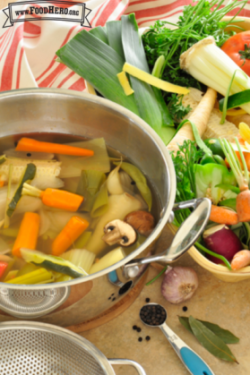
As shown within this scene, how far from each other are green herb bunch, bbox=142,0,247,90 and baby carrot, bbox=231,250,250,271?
0.66 metres

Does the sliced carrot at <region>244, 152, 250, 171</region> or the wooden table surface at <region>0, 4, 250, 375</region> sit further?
the sliced carrot at <region>244, 152, 250, 171</region>

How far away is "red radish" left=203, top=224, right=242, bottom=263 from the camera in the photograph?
941 mm

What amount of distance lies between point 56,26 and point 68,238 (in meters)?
0.91

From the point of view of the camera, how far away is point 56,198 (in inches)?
40.1

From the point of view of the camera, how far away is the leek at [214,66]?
4.05ft

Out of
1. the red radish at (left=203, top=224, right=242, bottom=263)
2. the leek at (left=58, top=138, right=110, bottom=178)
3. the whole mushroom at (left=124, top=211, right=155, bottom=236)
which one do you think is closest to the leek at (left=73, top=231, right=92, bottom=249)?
the whole mushroom at (left=124, top=211, right=155, bottom=236)

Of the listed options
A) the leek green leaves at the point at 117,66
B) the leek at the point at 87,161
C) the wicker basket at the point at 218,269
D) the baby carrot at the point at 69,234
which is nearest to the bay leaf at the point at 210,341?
the wicker basket at the point at 218,269

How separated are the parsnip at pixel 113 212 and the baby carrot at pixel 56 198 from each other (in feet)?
0.30

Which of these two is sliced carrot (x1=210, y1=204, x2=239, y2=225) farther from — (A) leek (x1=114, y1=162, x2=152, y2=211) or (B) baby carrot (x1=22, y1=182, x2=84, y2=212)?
(B) baby carrot (x1=22, y1=182, x2=84, y2=212)

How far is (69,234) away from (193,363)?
433 mm

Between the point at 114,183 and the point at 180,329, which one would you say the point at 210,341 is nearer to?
the point at 180,329

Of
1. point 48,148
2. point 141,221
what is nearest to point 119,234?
point 141,221

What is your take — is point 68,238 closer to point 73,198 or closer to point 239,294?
point 73,198

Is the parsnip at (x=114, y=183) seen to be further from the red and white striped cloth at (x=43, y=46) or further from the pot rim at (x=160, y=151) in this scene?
the red and white striped cloth at (x=43, y=46)
